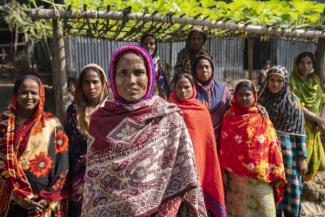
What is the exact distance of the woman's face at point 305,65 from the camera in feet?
14.2

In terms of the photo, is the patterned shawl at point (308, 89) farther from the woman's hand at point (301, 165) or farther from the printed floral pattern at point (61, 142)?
→ the printed floral pattern at point (61, 142)

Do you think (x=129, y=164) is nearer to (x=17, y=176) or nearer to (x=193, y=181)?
(x=193, y=181)

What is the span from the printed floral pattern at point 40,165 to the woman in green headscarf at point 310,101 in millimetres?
2935

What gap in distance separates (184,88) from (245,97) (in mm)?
568

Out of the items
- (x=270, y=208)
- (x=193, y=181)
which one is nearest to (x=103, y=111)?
(x=193, y=181)

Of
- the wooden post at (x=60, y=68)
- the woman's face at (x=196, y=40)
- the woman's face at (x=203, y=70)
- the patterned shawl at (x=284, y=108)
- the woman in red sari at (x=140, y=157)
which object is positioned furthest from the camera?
the woman's face at (x=196, y=40)

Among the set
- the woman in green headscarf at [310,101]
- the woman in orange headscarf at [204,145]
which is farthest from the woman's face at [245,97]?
the woman in green headscarf at [310,101]

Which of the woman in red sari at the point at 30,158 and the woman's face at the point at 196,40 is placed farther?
the woman's face at the point at 196,40

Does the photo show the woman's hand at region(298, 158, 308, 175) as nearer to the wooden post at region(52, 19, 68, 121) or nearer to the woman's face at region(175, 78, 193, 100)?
the woman's face at region(175, 78, 193, 100)

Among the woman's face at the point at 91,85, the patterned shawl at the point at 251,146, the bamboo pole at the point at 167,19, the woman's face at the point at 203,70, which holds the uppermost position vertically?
the bamboo pole at the point at 167,19

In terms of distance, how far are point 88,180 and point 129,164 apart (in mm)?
267

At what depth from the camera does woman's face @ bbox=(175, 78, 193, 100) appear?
3404mm

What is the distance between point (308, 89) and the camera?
14.5ft

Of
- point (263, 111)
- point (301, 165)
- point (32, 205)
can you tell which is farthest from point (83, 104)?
point (301, 165)
